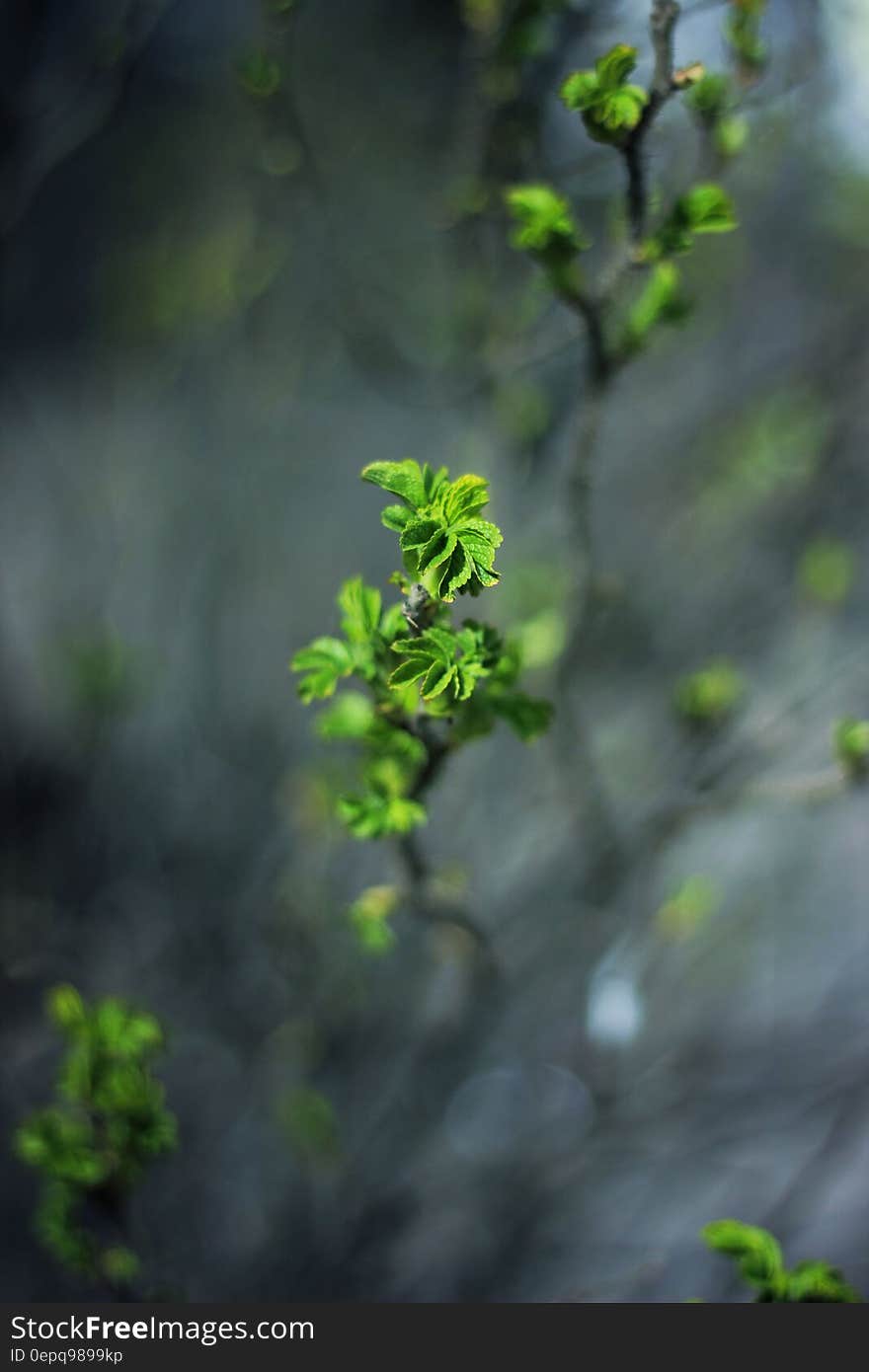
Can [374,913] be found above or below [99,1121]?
above

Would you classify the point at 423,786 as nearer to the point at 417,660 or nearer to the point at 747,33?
the point at 417,660

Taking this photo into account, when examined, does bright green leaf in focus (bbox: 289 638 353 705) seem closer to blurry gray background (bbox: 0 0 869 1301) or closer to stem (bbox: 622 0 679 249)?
stem (bbox: 622 0 679 249)

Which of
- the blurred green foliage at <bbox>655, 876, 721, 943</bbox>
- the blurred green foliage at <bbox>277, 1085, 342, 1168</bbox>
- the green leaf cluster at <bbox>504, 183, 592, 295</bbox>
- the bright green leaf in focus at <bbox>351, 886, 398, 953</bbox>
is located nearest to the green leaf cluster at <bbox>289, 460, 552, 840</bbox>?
the bright green leaf in focus at <bbox>351, 886, 398, 953</bbox>

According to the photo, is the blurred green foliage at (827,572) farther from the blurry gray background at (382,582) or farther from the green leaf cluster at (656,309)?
the green leaf cluster at (656,309)

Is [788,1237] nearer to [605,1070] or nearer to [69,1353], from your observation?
[605,1070]

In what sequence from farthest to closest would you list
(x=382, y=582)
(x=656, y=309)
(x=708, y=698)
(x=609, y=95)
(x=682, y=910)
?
(x=382, y=582) < (x=682, y=910) < (x=708, y=698) < (x=656, y=309) < (x=609, y=95)

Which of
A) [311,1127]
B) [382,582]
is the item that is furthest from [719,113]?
[311,1127]

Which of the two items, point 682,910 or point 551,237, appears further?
point 682,910

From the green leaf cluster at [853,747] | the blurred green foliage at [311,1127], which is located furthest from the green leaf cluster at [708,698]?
the blurred green foliage at [311,1127]
